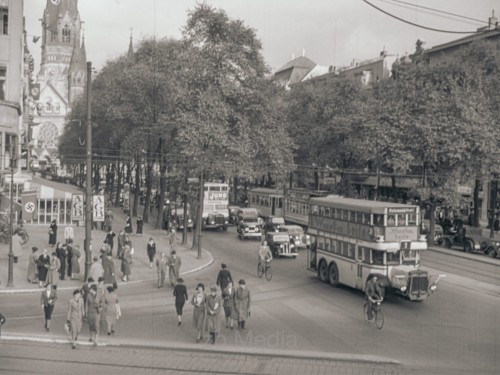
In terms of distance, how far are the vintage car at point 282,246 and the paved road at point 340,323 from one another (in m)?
7.35

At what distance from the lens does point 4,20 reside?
40.1 metres

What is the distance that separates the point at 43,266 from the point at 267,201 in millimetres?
37012

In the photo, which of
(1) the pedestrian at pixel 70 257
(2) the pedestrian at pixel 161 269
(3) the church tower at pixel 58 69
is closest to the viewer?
(2) the pedestrian at pixel 161 269

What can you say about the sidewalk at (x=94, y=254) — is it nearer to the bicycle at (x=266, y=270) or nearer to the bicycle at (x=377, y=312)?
the bicycle at (x=266, y=270)

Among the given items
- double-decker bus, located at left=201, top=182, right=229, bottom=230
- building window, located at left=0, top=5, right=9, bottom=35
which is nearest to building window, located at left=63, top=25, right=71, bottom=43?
double-decker bus, located at left=201, top=182, right=229, bottom=230

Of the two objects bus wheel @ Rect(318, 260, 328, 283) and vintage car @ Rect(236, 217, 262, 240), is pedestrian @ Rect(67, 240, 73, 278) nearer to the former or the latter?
bus wheel @ Rect(318, 260, 328, 283)

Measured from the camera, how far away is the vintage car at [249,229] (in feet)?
151

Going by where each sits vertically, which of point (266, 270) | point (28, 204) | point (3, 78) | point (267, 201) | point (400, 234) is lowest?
point (266, 270)

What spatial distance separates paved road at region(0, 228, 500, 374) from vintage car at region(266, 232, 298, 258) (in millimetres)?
7347

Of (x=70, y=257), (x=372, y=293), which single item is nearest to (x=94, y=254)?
(x=70, y=257)

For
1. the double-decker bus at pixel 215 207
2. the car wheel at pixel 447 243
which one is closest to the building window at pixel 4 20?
the double-decker bus at pixel 215 207

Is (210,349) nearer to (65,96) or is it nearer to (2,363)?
(2,363)

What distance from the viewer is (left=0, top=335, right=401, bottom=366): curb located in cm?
1617

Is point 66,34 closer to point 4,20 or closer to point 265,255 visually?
point 4,20
